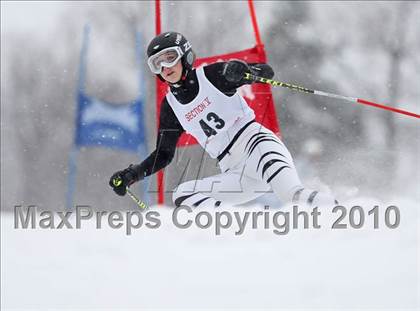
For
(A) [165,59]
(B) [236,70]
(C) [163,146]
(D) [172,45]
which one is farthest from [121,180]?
(B) [236,70]

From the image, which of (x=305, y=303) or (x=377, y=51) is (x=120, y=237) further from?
(x=377, y=51)

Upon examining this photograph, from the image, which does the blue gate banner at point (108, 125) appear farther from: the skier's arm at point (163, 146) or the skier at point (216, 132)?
the skier at point (216, 132)

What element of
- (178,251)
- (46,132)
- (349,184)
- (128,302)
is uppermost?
(46,132)

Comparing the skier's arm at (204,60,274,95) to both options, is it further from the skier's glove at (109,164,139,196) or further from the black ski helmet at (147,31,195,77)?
the skier's glove at (109,164,139,196)

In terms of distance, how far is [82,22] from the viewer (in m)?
11.4

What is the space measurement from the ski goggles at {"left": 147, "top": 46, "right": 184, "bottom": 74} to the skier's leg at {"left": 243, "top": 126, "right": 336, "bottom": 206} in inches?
28.6

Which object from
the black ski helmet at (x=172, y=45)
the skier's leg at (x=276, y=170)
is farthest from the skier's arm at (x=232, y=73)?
the skier's leg at (x=276, y=170)

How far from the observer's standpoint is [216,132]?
4.21 meters

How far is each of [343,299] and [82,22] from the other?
841 centimetres

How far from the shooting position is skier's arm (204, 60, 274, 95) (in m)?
3.76

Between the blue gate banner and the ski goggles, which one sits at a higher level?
the blue gate banner

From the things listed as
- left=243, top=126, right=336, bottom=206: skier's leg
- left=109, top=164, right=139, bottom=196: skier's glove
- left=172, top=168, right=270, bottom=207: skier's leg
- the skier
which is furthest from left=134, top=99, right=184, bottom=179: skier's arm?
left=243, top=126, right=336, bottom=206: skier's leg

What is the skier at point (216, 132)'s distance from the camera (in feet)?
12.6

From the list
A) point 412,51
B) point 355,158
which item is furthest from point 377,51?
point 355,158
